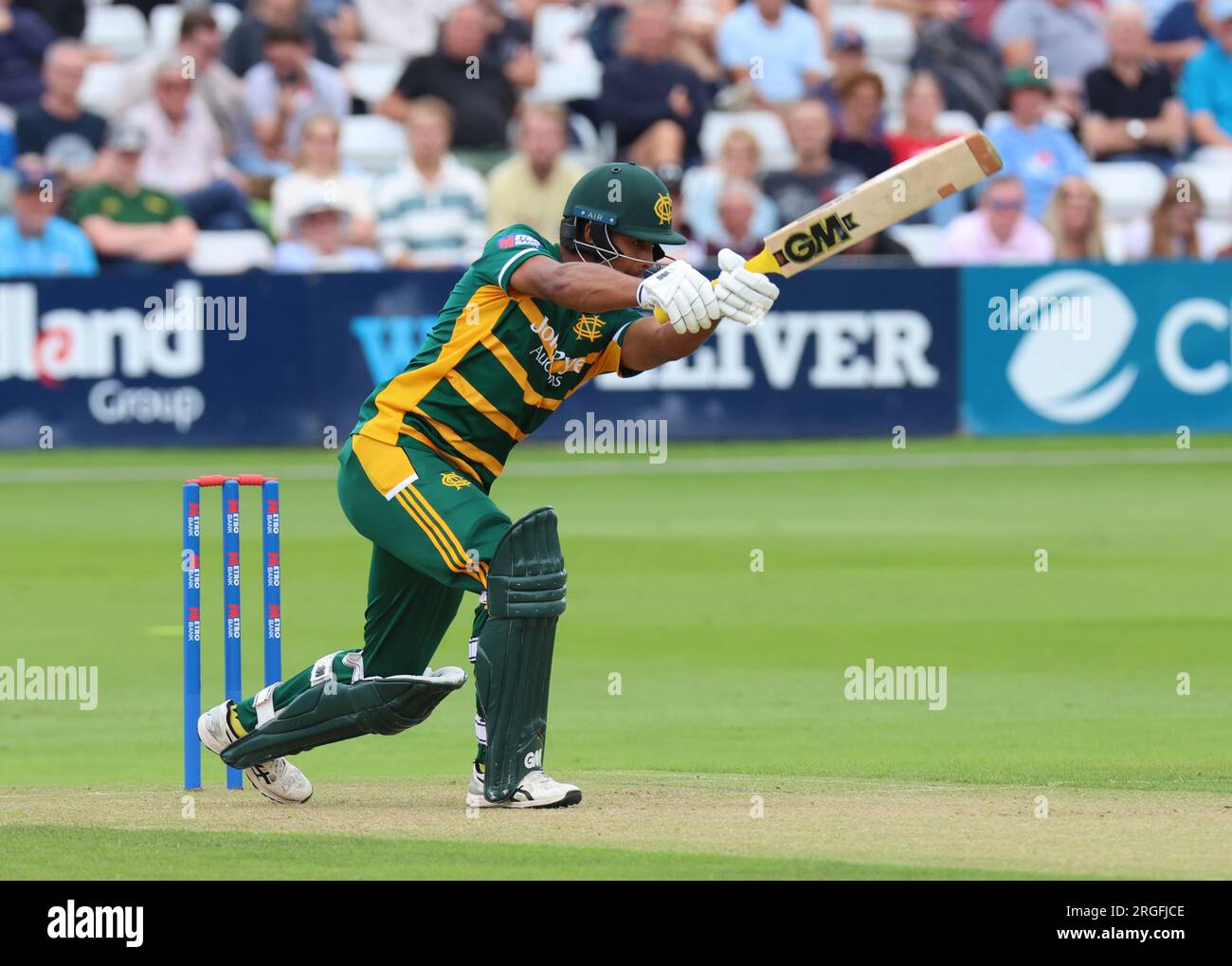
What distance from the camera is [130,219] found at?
63.1 feet

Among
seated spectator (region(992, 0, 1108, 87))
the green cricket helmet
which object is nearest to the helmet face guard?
the green cricket helmet

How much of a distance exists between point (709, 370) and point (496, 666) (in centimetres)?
1246

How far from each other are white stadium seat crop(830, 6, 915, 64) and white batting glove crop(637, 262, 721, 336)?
1759cm

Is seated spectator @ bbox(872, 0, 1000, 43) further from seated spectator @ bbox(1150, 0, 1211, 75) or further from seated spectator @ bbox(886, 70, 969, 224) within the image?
seated spectator @ bbox(886, 70, 969, 224)

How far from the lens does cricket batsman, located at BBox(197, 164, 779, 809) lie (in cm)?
673

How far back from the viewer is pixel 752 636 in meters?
11.2

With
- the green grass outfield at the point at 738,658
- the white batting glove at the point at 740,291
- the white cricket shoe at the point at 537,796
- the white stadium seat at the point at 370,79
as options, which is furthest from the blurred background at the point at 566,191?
the white batting glove at the point at 740,291

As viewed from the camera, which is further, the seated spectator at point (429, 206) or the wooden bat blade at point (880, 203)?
the seated spectator at point (429, 206)

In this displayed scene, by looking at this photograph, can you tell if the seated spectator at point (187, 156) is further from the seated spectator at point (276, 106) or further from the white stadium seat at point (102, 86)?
the white stadium seat at point (102, 86)

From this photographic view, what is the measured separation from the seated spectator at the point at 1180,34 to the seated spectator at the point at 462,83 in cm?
770

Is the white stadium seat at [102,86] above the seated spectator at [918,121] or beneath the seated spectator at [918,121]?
above

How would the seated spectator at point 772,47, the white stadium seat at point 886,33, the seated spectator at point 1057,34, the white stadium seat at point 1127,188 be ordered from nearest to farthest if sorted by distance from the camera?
the seated spectator at point 772,47 < the white stadium seat at point 1127,188 < the seated spectator at point 1057,34 < the white stadium seat at point 886,33

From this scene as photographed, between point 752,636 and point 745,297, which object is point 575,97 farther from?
point 745,297

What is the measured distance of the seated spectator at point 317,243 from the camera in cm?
1928
